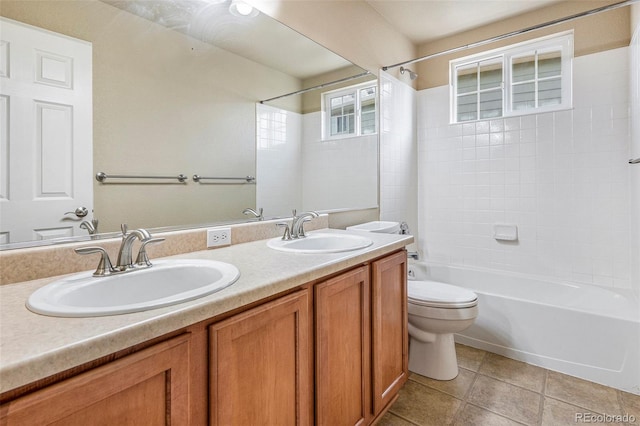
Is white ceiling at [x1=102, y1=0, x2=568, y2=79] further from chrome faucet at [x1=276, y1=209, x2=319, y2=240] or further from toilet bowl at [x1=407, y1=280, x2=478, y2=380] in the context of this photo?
toilet bowl at [x1=407, y1=280, x2=478, y2=380]

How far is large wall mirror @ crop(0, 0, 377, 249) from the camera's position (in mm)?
943

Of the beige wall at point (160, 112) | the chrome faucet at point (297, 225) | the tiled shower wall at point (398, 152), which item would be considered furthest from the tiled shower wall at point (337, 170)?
the beige wall at point (160, 112)

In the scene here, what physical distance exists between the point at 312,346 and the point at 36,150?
1061 mm

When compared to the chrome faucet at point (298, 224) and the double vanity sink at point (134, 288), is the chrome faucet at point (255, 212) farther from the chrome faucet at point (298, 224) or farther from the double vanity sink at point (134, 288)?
the double vanity sink at point (134, 288)

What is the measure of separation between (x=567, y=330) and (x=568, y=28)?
7.44ft

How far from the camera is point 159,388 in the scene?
66 centimetres

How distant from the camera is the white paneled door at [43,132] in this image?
908 millimetres

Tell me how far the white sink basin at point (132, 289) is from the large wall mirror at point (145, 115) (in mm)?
260

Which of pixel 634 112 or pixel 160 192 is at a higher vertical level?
pixel 634 112

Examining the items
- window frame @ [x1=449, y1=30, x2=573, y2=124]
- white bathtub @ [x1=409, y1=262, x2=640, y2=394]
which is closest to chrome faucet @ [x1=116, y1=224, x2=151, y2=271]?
white bathtub @ [x1=409, y1=262, x2=640, y2=394]

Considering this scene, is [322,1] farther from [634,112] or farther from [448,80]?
[634,112]

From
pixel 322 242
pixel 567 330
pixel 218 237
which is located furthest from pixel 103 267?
pixel 567 330

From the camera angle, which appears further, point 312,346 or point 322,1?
point 322,1

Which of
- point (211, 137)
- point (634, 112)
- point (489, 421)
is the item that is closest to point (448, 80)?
point (634, 112)
